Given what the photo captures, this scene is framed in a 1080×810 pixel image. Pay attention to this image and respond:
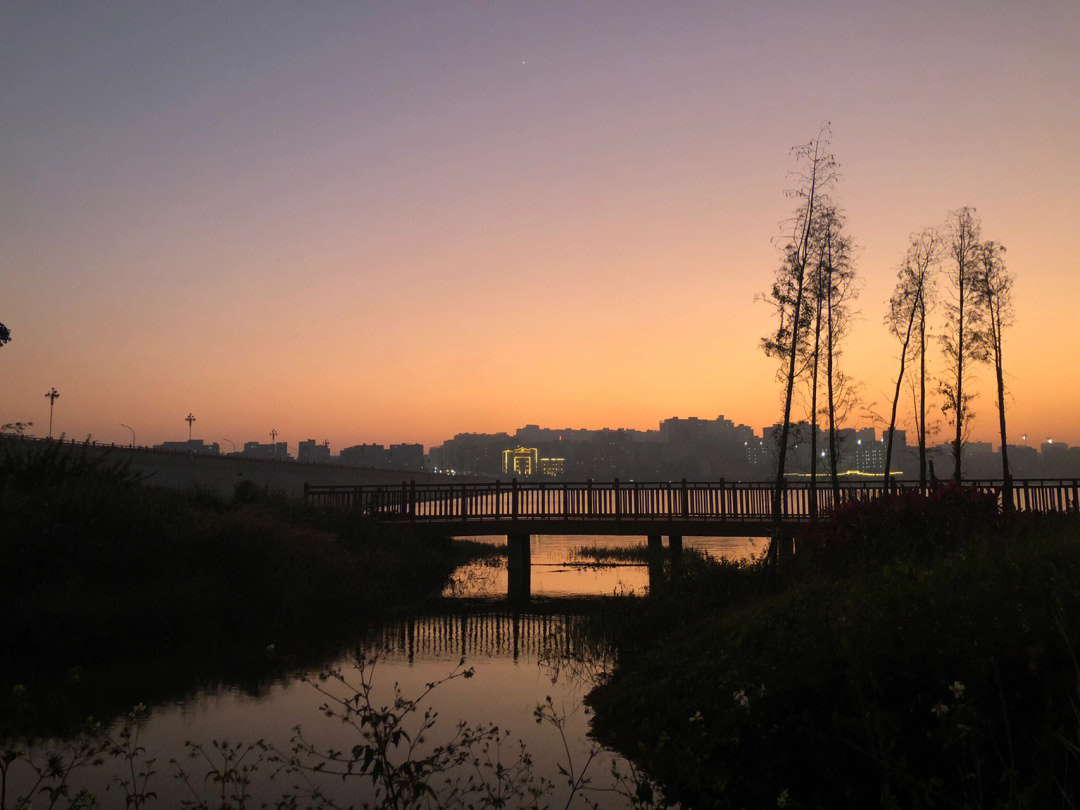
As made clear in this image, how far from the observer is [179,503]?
19.4 metres

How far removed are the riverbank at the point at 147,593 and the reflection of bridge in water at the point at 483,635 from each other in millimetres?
948

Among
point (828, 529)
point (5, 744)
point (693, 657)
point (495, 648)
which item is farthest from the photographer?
point (828, 529)

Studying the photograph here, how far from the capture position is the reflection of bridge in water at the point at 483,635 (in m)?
14.1

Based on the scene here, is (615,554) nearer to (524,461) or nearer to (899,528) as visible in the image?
(899,528)

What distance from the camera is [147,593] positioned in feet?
46.7

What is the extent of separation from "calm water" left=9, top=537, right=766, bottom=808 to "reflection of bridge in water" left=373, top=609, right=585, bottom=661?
0.02 metres

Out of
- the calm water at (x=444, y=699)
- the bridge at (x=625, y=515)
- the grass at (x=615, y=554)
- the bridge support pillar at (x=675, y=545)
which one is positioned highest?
the bridge at (x=625, y=515)

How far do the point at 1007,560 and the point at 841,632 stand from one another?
3470 millimetres

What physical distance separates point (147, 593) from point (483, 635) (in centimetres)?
602

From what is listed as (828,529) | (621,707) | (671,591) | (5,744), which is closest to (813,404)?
(828,529)

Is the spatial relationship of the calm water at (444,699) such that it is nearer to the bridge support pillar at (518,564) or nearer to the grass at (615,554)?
the bridge support pillar at (518,564)

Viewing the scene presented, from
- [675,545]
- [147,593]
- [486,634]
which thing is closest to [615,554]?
[675,545]

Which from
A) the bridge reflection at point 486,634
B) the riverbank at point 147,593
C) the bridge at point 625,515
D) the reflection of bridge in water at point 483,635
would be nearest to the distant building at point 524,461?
the bridge at point 625,515

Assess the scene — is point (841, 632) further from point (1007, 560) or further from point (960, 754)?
point (1007, 560)
